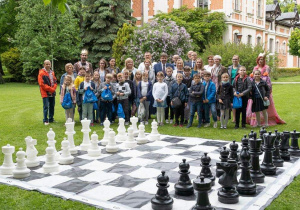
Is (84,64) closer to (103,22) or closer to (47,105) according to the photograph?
(47,105)

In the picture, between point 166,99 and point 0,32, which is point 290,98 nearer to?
point 166,99

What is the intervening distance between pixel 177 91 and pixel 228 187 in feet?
17.5

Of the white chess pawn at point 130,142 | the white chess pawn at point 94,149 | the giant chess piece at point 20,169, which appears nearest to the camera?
the giant chess piece at point 20,169

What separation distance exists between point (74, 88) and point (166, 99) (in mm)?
2423

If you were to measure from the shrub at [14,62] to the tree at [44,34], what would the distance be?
3.40 metres

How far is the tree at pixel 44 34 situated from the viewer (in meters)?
27.7

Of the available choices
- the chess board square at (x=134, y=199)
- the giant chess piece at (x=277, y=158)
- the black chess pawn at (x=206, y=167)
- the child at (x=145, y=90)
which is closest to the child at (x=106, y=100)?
the child at (x=145, y=90)

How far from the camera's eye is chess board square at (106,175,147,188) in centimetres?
450

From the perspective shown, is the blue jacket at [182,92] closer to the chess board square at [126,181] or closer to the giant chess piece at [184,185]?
the chess board square at [126,181]

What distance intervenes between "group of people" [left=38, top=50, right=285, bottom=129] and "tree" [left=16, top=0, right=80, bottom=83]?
748 inches

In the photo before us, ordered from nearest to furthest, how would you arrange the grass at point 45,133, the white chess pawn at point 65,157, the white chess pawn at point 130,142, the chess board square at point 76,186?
the grass at point 45,133
the chess board square at point 76,186
the white chess pawn at point 65,157
the white chess pawn at point 130,142

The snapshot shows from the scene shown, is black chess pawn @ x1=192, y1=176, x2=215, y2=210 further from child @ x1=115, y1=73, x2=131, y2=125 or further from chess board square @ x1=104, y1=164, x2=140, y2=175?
child @ x1=115, y1=73, x2=131, y2=125

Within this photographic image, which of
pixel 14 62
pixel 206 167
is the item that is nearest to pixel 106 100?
pixel 206 167

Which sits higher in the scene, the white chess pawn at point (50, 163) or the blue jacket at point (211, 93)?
the blue jacket at point (211, 93)
